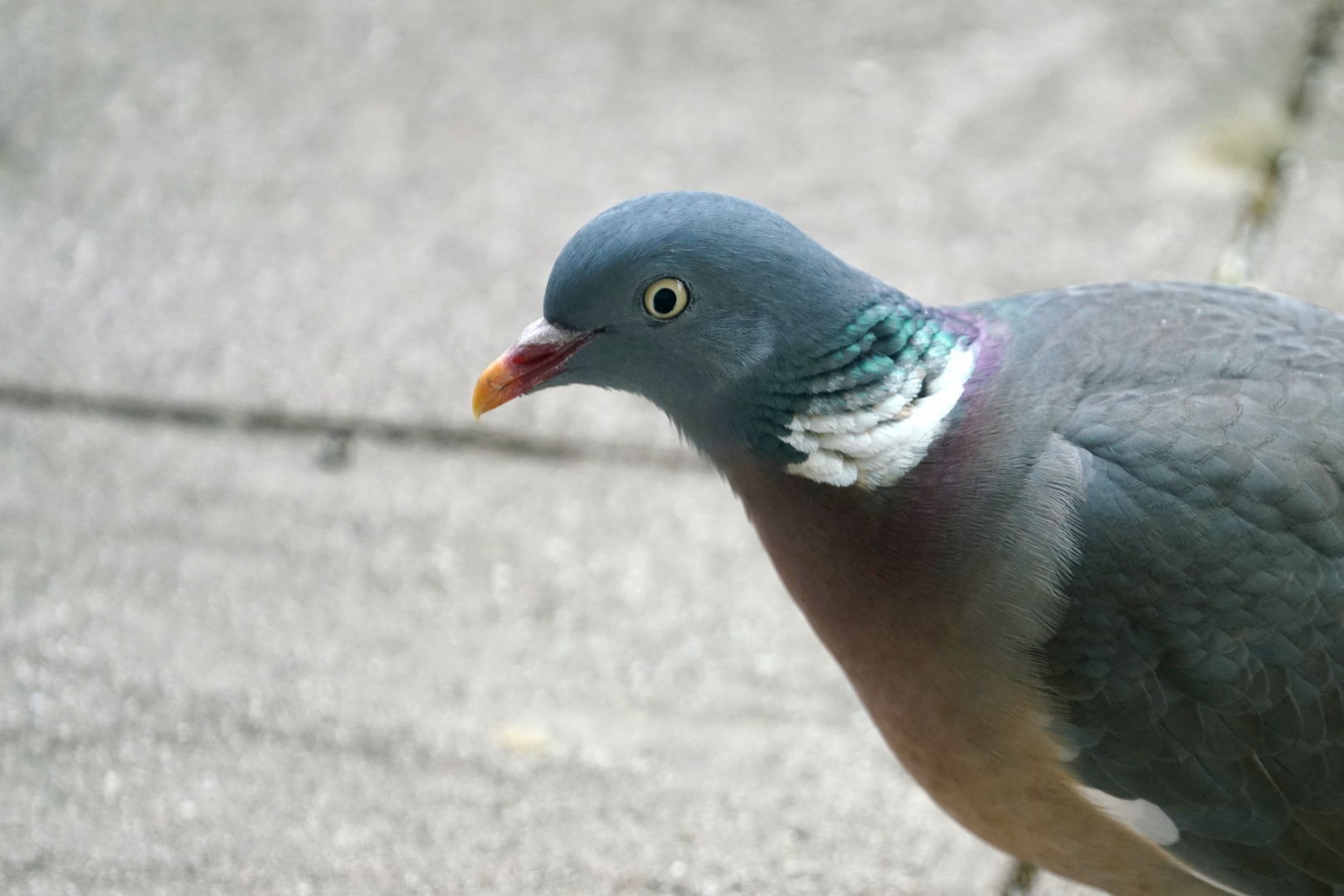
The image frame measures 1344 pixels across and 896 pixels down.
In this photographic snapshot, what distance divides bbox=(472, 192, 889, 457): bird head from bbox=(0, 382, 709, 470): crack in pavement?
1527 millimetres

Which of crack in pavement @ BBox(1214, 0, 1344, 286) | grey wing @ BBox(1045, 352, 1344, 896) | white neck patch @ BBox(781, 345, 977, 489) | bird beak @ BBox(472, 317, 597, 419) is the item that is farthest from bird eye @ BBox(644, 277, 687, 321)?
crack in pavement @ BBox(1214, 0, 1344, 286)

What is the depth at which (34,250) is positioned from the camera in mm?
4301

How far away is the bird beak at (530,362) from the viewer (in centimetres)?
228

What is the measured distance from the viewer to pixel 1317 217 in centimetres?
429

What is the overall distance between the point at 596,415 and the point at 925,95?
5.97 feet

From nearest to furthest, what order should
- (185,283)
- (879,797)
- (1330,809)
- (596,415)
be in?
(1330,809), (879,797), (596,415), (185,283)

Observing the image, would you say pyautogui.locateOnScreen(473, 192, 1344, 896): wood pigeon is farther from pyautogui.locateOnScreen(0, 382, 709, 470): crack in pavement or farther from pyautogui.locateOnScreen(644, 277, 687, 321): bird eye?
pyautogui.locateOnScreen(0, 382, 709, 470): crack in pavement

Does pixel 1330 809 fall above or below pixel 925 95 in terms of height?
below

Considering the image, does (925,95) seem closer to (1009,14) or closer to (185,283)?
(1009,14)

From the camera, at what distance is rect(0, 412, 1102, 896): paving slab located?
2842 millimetres

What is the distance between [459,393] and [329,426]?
0.37m

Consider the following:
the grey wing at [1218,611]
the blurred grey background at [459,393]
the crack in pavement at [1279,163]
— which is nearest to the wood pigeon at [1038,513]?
the grey wing at [1218,611]

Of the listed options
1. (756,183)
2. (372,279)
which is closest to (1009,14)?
(756,183)

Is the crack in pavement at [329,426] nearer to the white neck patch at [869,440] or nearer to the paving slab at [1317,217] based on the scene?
the white neck patch at [869,440]
